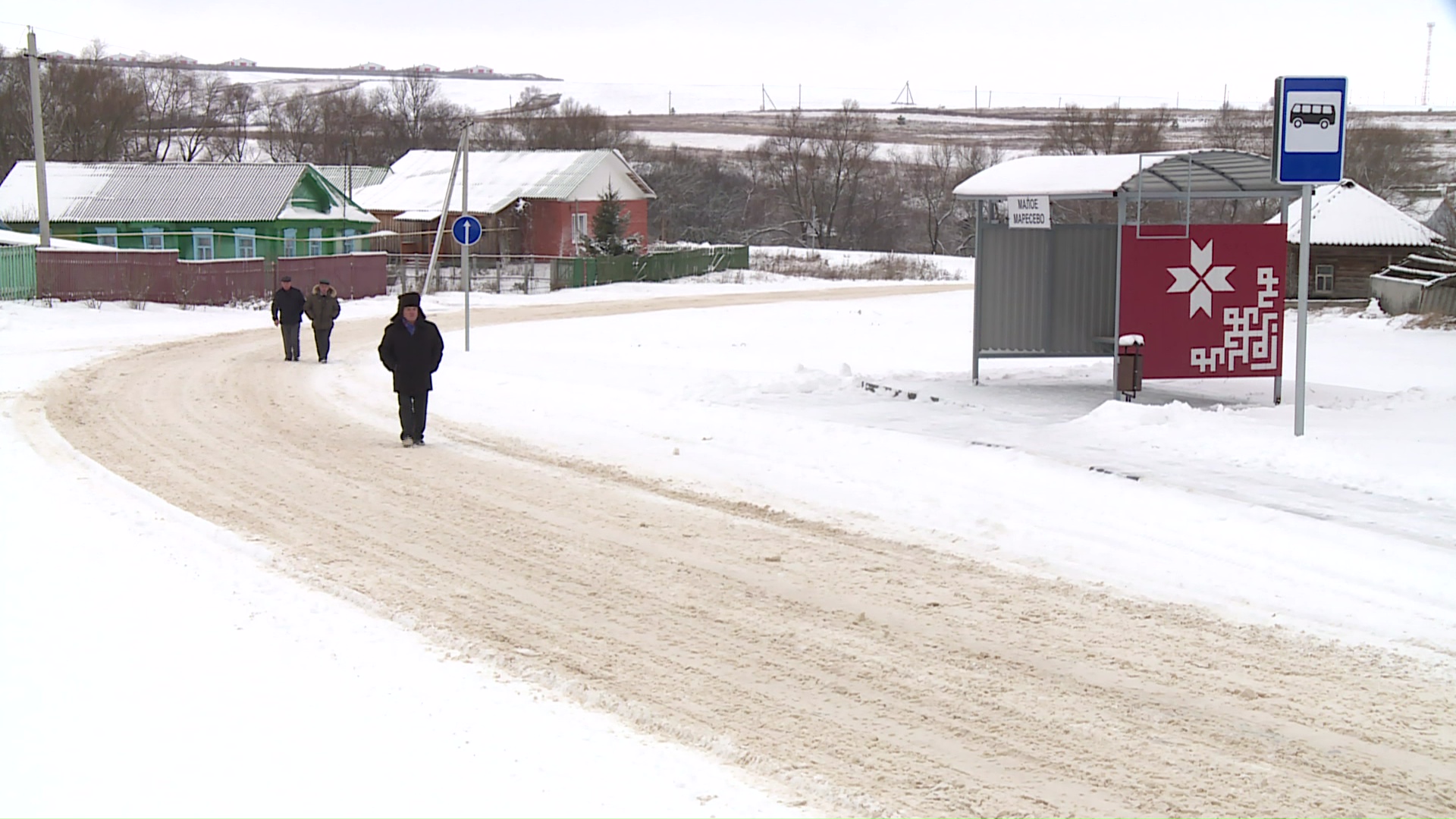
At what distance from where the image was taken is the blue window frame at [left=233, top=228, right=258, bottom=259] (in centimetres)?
5318

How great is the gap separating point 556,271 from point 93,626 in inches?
1758

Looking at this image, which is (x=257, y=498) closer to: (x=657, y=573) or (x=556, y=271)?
(x=657, y=573)

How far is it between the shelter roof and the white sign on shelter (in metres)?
0.17

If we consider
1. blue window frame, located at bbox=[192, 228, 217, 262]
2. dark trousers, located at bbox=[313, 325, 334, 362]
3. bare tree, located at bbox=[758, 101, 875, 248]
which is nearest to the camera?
dark trousers, located at bbox=[313, 325, 334, 362]

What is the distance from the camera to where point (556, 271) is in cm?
5109

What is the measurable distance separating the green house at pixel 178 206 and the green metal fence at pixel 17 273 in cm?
1655


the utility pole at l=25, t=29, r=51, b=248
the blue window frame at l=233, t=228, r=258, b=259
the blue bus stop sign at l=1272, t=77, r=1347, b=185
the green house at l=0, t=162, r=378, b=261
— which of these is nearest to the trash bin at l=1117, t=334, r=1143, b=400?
the blue bus stop sign at l=1272, t=77, r=1347, b=185

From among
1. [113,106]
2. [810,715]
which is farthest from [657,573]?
[113,106]

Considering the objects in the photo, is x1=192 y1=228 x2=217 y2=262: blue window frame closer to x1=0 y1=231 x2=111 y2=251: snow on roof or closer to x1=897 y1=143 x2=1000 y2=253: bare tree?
x1=0 y1=231 x2=111 y2=251: snow on roof

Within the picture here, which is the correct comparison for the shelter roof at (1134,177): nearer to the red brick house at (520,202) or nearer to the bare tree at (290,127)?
the red brick house at (520,202)

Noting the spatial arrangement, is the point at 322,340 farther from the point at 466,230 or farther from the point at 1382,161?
the point at 1382,161

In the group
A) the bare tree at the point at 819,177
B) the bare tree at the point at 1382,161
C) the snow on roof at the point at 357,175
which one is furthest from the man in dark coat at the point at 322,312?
the bare tree at the point at 819,177

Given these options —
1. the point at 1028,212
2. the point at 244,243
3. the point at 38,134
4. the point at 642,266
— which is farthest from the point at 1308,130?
the point at 244,243

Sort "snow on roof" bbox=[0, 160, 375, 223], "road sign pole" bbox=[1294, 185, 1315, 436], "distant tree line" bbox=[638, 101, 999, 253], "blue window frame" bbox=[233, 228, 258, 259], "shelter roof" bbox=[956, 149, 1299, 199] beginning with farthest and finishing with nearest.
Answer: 1. "distant tree line" bbox=[638, 101, 999, 253]
2. "blue window frame" bbox=[233, 228, 258, 259]
3. "snow on roof" bbox=[0, 160, 375, 223]
4. "shelter roof" bbox=[956, 149, 1299, 199]
5. "road sign pole" bbox=[1294, 185, 1315, 436]
